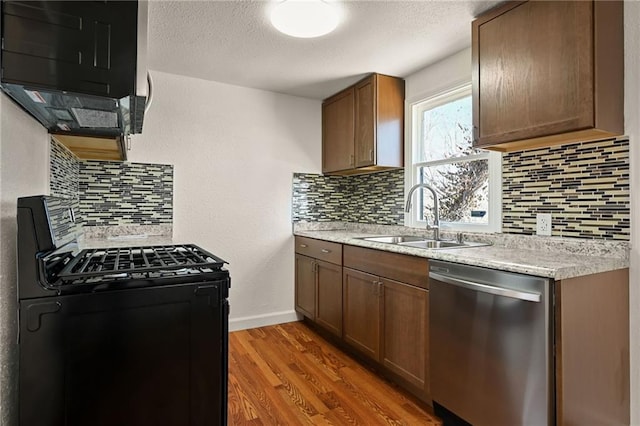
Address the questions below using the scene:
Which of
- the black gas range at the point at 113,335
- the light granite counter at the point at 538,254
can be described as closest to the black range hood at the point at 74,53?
the black gas range at the point at 113,335

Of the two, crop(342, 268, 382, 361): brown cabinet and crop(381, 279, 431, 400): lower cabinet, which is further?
crop(342, 268, 382, 361): brown cabinet

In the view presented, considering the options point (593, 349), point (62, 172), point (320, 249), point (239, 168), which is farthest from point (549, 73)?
point (62, 172)

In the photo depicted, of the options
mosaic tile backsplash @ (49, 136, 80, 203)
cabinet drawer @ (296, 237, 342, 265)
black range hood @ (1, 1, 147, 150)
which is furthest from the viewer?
cabinet drawer @ (296, 237, 342, 265)

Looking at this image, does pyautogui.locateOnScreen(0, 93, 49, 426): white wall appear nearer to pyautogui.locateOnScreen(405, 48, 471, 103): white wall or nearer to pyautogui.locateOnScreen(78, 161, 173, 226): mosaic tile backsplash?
pyautogui.locateOnScreen(78, 161, 173, 226): mosaic tile backsplash

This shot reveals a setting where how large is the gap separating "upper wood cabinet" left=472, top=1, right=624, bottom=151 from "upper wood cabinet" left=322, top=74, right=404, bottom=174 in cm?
98

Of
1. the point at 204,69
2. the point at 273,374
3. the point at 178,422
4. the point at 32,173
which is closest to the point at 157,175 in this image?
the point at 204,69

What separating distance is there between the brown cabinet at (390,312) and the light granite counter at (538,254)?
112 millimetres

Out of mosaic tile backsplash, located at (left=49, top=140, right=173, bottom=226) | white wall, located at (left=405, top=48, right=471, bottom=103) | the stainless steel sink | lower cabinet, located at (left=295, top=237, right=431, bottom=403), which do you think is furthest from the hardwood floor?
white wall, located at (left=405, top=48, right=471, bottom=103)

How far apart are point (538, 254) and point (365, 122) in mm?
1681

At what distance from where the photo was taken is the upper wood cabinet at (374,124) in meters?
2.88

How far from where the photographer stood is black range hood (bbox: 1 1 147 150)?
0.99 meters

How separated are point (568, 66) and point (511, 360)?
4.24ft

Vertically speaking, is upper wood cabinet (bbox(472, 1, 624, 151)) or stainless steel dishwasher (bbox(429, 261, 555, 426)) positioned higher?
upper wood cabinet (bbox(472, 1, 624, 151))

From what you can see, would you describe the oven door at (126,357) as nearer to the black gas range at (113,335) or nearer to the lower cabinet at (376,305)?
the black gas range at (113,335)
